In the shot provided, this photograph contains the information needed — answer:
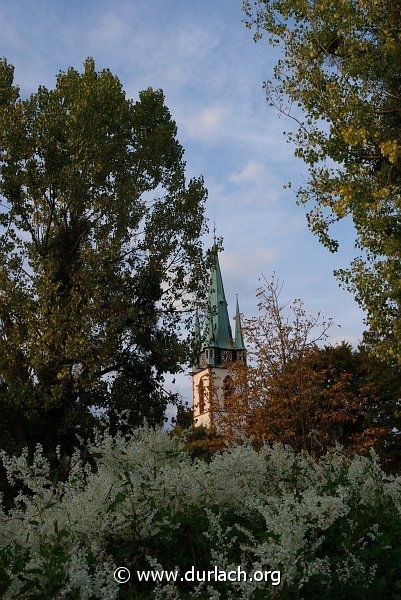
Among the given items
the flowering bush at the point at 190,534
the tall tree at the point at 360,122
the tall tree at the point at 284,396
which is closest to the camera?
the flowering bush at the point at 190,534

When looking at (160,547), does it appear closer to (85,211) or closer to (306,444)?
(85,211)

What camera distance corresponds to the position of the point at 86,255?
17.2m

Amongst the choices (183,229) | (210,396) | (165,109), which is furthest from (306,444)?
(165,109)

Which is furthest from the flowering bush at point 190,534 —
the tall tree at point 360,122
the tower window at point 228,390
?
the tower window at point 228,390

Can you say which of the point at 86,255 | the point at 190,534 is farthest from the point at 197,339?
the point at 190,534

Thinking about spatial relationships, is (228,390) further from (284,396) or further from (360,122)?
(360,122)

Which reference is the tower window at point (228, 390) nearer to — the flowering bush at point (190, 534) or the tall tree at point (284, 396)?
the tall tree at point (284, 396)

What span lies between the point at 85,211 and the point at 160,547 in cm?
1658

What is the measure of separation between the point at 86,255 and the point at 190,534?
14178 millimetres

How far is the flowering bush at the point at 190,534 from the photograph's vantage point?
2.98 metres

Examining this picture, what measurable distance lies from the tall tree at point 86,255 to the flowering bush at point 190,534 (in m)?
12.3

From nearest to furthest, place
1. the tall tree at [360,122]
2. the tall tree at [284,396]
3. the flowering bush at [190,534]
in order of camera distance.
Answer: the flowering bush at [190,534]
the tall tree at [360,122]
the tall tree at [284,396]

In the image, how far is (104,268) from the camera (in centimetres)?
1770

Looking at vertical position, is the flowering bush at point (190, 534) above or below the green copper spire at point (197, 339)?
below
